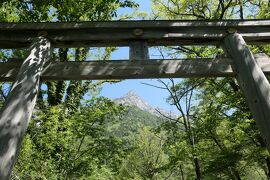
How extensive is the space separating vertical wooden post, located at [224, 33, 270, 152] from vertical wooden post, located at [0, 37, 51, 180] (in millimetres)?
2707

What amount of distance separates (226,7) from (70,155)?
9400 mm

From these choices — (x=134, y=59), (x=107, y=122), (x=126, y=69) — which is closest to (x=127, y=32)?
(x=134, y=59)

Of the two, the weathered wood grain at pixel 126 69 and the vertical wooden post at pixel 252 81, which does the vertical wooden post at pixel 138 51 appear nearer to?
the weathered wood grain at pixel 126 69

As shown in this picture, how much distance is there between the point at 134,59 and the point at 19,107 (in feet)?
6.25

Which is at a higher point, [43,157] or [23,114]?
[43,157]

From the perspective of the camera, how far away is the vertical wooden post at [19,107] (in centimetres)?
285

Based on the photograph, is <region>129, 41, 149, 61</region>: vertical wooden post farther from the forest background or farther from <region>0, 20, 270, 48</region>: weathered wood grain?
the forest background

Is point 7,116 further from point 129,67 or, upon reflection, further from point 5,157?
point 129,67

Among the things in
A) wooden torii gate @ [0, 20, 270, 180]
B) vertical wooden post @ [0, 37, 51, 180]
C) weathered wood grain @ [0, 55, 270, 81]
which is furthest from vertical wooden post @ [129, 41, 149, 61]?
vertical wooden post @ [0, 37, 51, 180]

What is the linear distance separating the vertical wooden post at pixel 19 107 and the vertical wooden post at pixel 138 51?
51.7 inches

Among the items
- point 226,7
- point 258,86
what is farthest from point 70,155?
point 226,7

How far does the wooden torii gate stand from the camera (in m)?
3.54

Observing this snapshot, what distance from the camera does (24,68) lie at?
12.9ft

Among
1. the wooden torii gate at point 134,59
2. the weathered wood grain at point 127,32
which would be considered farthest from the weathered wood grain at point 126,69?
the weathered wood grain at point 127,32
